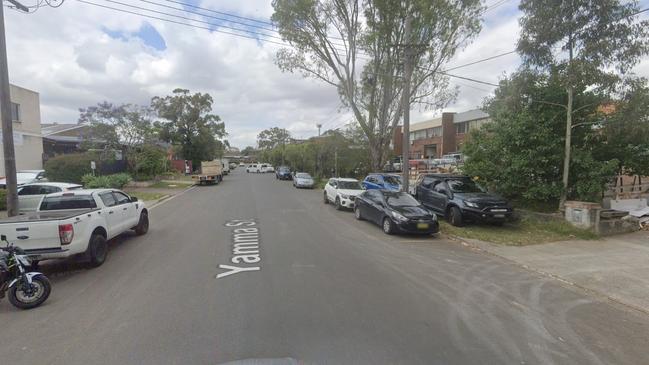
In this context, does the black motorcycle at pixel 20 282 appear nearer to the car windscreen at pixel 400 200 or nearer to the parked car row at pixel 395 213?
the parked car row at pixel 395 213

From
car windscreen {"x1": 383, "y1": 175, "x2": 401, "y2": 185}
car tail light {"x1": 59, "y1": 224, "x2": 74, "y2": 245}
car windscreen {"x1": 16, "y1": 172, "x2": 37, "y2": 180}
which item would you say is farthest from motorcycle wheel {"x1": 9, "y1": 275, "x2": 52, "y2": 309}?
car windscreen {"x1": 16, "y1": 172, "x2": 37, "y2": 180}

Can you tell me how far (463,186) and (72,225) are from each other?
1170 centimetres

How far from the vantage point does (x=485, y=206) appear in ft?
37.9

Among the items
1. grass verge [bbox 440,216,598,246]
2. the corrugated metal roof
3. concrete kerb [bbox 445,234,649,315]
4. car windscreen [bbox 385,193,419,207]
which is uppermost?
the corrugated metal roof

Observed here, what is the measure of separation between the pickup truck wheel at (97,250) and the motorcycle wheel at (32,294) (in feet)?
5.74

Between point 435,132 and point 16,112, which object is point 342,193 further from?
point 435,132

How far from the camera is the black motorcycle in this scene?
16.2 feet

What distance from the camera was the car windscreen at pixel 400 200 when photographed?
37.7 feet

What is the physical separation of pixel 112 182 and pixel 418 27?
20252 mm

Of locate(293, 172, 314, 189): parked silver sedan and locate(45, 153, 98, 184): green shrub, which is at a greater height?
locate(45, 153, 98, 184): green shrub

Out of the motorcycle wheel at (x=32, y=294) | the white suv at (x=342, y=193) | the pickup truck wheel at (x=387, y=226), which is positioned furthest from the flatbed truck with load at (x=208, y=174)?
the motorcycle wheel at (x=32, y=294)

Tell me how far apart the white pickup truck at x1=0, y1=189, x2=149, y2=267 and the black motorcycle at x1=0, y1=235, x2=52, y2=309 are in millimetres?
1056

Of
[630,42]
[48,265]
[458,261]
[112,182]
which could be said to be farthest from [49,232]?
[112,182]

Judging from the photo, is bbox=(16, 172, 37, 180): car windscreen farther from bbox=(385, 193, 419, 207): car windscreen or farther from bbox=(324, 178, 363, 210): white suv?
bbox=(385, 193, 419, 207): car windscreen
